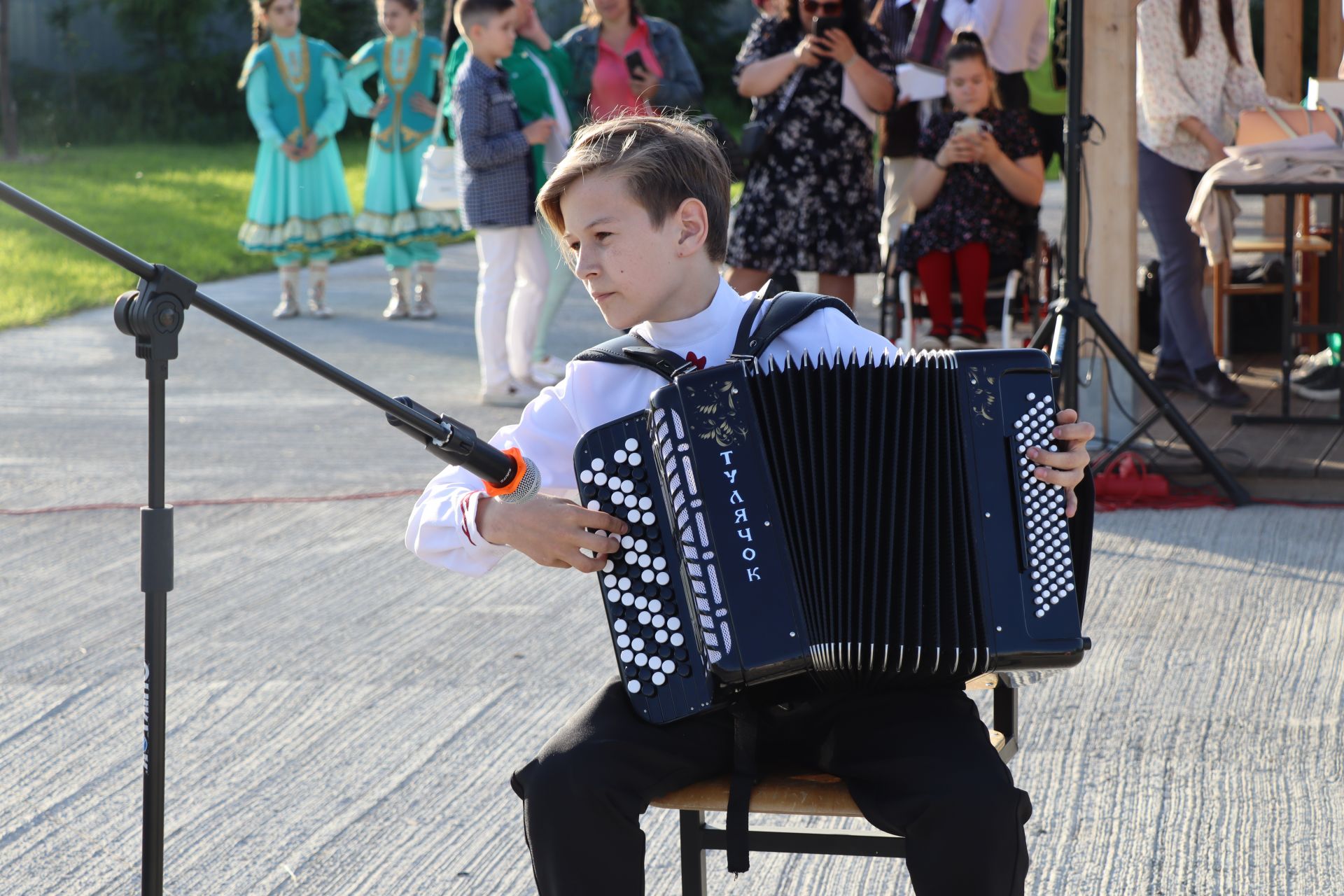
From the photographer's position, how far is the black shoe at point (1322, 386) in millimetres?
6195

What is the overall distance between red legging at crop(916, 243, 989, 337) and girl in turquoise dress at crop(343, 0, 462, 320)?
3.52 metres

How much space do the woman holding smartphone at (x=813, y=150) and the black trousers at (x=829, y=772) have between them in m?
4.53

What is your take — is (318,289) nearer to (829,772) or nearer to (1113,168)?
(1113,168)

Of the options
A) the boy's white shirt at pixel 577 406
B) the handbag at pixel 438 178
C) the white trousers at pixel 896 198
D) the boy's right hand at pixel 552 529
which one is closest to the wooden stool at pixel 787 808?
the boy's right hand at pixel 552 529

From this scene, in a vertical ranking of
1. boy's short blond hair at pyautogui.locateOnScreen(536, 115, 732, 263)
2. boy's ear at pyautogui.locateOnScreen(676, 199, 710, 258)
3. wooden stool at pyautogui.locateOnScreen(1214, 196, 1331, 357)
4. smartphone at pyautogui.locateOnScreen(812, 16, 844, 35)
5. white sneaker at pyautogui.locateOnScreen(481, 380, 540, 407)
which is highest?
smartphone at pyautogui.locateOnScreen(812, 16, 844, 35)

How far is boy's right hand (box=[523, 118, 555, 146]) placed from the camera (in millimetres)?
6695

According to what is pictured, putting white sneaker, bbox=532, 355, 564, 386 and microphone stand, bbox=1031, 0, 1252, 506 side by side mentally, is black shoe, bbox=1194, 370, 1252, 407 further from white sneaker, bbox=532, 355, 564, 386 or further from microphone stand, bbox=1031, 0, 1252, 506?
white sneaker, bbox=532, 355, 564, 386

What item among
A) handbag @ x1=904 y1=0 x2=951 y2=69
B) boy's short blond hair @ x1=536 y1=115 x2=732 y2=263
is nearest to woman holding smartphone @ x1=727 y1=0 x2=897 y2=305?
handbag @ x1=904 y1=0 x2=951 y2=69

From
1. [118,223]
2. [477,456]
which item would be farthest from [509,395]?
[118,223]

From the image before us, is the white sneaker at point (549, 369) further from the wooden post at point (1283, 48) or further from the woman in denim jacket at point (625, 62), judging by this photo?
the wooden post at point (1283, 48)

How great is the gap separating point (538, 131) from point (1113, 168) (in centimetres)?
245

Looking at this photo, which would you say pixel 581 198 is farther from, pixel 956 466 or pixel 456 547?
pixel 956 466

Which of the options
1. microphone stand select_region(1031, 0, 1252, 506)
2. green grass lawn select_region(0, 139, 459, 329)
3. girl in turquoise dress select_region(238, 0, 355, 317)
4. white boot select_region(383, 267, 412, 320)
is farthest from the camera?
green grass lawn select_region(0, 139, 459, 329)

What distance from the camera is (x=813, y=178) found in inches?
261
